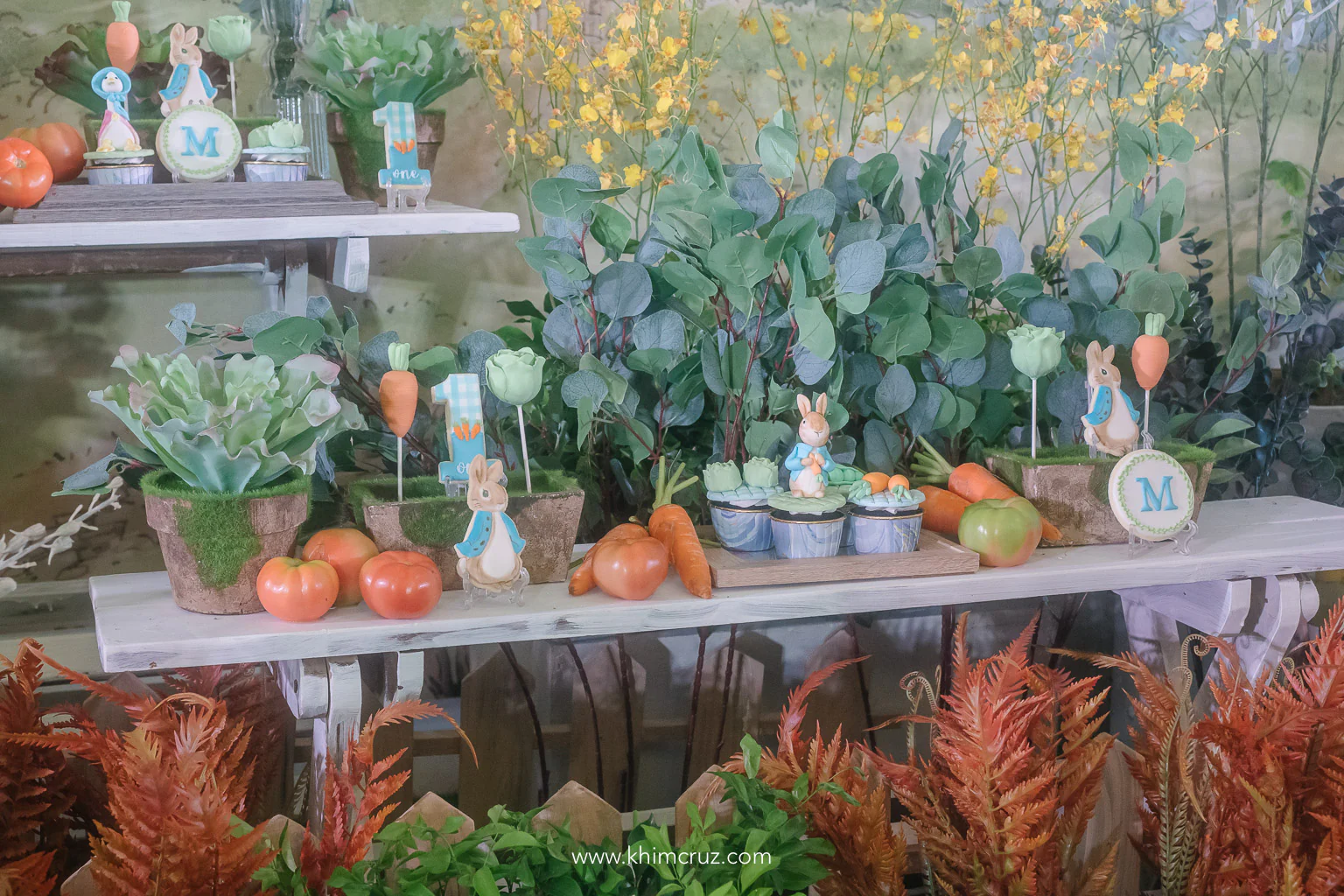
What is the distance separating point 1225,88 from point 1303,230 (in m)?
0.25

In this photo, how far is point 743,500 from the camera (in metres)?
1.18

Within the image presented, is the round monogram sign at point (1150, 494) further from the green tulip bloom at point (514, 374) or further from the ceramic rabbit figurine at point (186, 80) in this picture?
the ceramic rabbit figurine at point (186, 80)

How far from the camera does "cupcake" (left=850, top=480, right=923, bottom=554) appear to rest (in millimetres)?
1173

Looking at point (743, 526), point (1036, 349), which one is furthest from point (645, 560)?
point (1036, 349)

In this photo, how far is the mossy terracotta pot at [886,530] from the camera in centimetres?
117

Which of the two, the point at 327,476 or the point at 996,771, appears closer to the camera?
the point at 996,771

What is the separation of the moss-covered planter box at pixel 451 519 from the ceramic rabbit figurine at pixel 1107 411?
1.85 ft

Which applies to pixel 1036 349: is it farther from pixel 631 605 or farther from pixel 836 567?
pixel 631 605

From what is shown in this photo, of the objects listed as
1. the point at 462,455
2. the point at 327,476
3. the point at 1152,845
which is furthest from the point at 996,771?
the point at 327,476

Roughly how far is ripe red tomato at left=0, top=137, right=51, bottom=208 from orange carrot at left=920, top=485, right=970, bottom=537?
95 cm

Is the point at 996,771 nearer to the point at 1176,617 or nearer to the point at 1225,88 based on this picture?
the point at 1176,617

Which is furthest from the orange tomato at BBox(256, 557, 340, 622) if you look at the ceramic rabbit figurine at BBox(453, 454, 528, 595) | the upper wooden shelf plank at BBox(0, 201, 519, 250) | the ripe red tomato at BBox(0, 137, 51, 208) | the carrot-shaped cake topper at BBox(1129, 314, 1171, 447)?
the carrot-shaped cake topper at BBox(1129, 314, 1171, 447)

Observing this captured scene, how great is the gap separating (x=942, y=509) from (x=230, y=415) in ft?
2.45

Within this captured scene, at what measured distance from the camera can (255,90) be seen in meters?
1.38
